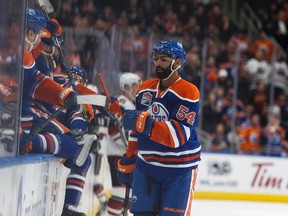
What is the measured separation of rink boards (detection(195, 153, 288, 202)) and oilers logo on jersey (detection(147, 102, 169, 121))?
5.48 m

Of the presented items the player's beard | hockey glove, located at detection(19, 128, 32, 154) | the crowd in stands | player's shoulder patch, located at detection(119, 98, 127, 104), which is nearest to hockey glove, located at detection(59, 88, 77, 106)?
hockey glove, located at detection(19, 128, 32, 154)

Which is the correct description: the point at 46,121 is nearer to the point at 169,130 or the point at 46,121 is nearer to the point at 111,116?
the point at 169,130

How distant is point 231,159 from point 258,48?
10.6ft

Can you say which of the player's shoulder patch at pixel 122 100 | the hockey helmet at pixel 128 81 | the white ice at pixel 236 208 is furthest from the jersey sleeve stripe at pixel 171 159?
the white ice at pixel 236 208

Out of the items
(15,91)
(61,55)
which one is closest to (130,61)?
(61,55)

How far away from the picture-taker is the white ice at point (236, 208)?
7655mm

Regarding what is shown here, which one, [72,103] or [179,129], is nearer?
[179,129]

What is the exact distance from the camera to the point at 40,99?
4055mm

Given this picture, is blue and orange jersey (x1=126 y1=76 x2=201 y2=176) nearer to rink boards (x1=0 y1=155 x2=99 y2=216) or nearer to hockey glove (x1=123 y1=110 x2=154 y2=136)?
hockey glove (x1=123 y1=110 x2=154 y2=136)

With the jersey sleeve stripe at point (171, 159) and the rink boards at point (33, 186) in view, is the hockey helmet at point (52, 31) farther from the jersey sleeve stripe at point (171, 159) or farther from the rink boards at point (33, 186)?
the jersey sleeve stripe at point (171, 159)

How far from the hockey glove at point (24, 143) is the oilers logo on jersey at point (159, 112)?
61 cm

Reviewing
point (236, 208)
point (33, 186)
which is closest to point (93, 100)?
point (33, 186)

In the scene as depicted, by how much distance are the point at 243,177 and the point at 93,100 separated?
559cm

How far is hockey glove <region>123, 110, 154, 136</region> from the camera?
3.86m
